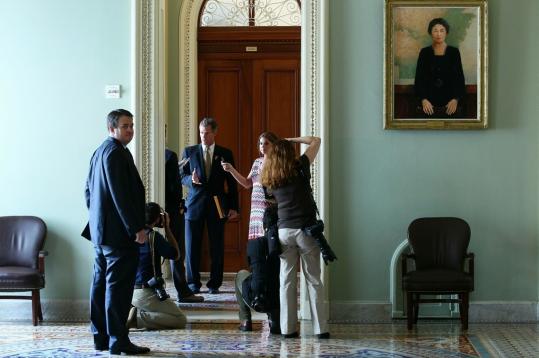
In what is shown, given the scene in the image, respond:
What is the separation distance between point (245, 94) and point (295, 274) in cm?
431

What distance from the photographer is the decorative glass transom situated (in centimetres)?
1074

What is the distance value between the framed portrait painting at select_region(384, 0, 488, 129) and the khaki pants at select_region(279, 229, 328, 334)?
5.07ft

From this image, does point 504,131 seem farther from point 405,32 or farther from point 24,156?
point 24,156

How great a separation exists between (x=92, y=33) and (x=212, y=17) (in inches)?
117

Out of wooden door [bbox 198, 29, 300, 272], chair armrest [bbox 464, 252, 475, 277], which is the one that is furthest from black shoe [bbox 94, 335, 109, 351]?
wooden door [bbox 198, 29, 300, 272]

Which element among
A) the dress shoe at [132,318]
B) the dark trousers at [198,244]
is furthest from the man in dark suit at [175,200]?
the dress shoe at [132,318]

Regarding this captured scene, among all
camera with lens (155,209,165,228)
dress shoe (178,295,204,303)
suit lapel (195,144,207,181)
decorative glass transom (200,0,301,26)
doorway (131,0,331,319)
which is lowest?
dress shoe (178,295,204,303)

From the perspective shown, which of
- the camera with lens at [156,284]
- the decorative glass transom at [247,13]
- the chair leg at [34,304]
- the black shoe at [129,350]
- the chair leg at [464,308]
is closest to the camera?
the black shoe at [129,350]

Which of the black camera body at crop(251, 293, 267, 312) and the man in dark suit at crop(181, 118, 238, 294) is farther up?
the man in dark suit at crop(181, 118, 238, 294)

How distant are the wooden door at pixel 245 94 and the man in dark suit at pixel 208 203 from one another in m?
1.86

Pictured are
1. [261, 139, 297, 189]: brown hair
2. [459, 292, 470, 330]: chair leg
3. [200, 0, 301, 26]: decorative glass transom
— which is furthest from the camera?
[200, 0, 301, 26]: decorative glass transom

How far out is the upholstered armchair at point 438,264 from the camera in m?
7.38

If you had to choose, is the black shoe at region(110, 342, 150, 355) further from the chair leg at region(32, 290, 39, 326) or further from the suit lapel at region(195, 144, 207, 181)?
the suit lapel at region(195, 144, 207, 181)

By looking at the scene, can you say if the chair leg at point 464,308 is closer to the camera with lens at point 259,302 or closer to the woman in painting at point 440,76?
the woman in painting at point 440,76
